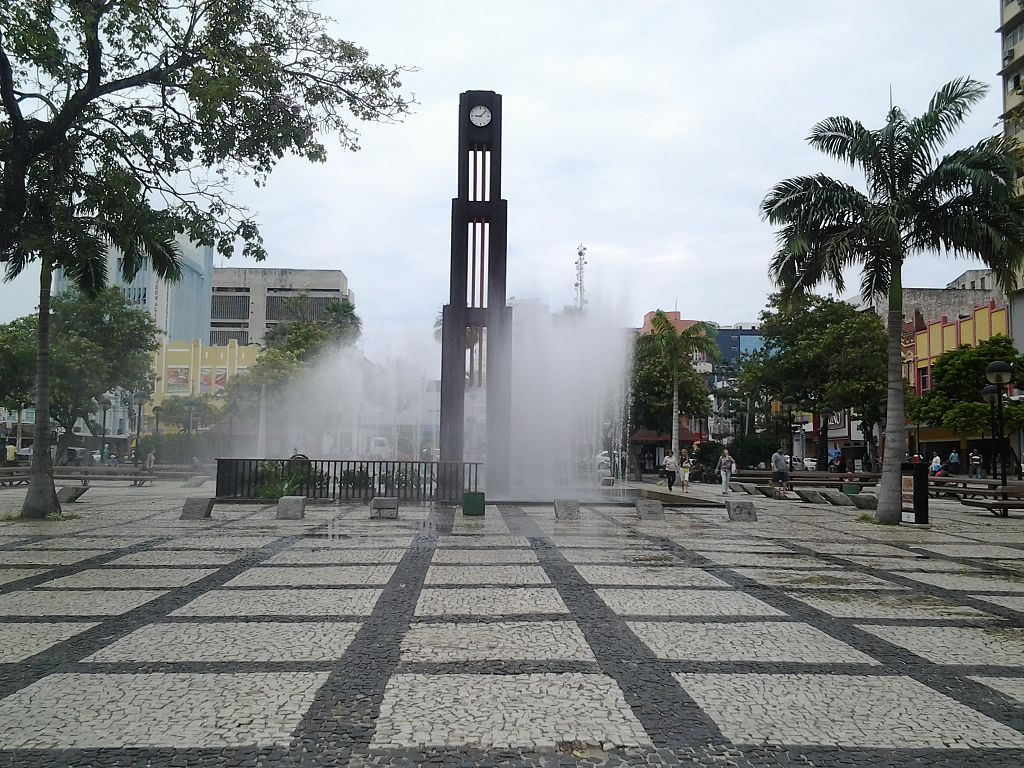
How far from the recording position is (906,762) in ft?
11.5

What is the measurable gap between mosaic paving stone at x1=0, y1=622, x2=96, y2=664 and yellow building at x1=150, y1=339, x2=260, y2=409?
59.5 meters

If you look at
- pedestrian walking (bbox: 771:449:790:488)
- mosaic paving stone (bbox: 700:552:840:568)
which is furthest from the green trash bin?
pedestrian walking (bbox: 771:449:790:488)

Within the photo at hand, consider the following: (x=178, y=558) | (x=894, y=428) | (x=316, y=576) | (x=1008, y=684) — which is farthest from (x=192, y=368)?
(x=1008, y=684)

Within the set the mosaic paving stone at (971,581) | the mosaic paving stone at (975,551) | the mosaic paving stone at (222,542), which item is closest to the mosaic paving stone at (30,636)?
the mosaic paving stone at (222,542)

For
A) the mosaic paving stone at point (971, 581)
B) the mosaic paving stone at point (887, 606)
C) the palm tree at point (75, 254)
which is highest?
the palm tree at point (75, 254)

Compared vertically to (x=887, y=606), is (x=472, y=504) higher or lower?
higher

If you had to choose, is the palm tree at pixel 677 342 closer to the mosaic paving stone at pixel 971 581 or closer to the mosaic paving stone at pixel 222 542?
the mosaic paving stone at pixel 222 542

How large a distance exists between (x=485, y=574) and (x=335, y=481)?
1081 centimetres

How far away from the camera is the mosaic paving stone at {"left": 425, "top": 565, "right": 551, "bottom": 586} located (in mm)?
8016

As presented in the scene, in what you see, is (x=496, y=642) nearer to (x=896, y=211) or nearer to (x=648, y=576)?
(x=648, y=576)

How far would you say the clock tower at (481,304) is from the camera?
19.8 meters

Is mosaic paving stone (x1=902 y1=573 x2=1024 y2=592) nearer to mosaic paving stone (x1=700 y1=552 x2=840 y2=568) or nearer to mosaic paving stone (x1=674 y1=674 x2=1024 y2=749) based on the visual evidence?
mosaic paving stone (x1=700 y1=552 x2=840 y2=568)

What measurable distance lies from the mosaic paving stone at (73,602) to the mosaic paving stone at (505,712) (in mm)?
3278

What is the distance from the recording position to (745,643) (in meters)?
5.61
